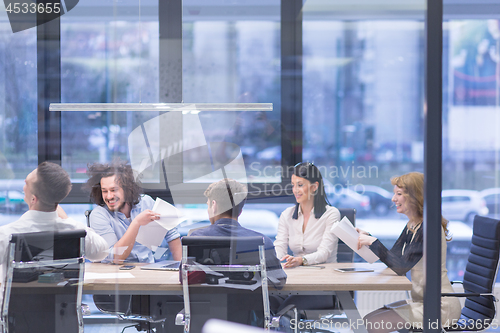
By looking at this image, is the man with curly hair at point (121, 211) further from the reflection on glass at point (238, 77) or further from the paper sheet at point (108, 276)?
the reflection on glass at point (238, 77)

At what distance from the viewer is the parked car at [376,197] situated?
129 inches

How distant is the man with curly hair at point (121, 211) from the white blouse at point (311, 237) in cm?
78

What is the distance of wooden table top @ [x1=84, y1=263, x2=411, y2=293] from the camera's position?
7.72 ft

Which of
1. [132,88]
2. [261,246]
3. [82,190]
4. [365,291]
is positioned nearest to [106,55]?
[132,88]

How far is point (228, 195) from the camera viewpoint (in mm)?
2938

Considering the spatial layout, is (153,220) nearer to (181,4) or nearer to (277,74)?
(277,74)

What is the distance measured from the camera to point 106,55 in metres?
3.39

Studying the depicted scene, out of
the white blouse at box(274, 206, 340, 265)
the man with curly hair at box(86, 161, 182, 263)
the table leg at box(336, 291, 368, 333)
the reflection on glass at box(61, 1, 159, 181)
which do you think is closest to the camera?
the table leg at box(336, 291, 368, 333)

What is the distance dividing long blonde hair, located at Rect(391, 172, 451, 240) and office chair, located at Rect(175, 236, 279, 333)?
3.12 feet

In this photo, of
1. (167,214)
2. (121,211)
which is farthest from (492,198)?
(121,211)
